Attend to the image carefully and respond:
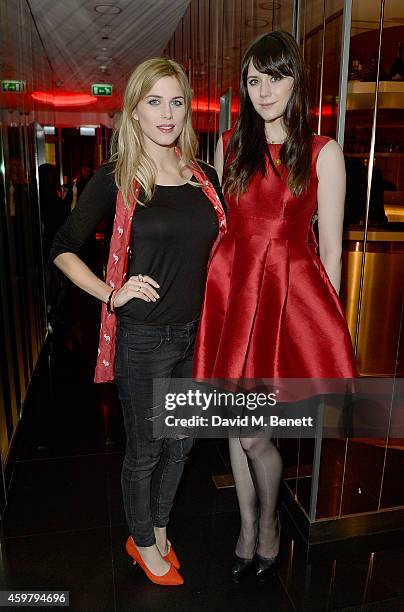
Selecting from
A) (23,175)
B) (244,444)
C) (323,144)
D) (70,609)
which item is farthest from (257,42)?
(23,175)

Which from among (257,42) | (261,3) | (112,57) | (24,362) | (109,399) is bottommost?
(109,399)

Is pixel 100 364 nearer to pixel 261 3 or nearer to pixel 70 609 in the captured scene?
pixel 70 609

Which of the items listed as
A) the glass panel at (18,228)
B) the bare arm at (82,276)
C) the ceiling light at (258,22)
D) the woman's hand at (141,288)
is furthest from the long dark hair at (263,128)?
the ceiling light at (258,22)

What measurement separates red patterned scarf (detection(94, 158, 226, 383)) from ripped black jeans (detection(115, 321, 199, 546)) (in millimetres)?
57

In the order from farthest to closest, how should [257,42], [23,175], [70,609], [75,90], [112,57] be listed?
[75,90] < [112,57] < [23,175] < [70,609] < [257,42]

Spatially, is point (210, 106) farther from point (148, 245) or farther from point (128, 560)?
point (128, 560)

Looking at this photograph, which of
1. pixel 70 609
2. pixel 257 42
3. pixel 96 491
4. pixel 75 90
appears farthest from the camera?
pixel 75 90

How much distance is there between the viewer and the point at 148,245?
153cm

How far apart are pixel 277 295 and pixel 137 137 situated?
64cm

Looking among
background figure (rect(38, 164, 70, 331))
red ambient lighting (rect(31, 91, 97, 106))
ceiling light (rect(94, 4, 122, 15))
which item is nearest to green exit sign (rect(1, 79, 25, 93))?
background figure (rect(38, 164, 70, 331))

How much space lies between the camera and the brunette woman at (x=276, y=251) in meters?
1.52

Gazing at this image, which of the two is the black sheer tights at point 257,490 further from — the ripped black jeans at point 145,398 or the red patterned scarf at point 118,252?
the red patterned scarf at point 118,252

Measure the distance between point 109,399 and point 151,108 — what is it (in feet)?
7.46

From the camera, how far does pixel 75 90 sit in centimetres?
1216
